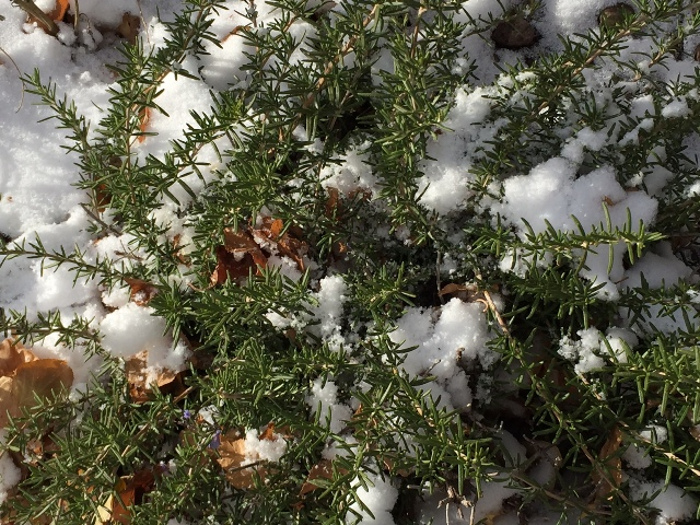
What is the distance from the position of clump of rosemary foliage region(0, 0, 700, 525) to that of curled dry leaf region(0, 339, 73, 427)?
0.11 m

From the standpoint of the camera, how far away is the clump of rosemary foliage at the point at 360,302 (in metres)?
1.95

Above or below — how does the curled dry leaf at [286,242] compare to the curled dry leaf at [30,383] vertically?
A: above

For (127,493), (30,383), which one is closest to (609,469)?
(127,493)

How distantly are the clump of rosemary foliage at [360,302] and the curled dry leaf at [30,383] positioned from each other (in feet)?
0.37

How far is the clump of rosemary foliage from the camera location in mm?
1949

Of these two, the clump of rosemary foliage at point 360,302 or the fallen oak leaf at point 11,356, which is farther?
the fallen oak leaf at point 11,356

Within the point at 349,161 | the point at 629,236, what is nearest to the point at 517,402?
the point at 629,236

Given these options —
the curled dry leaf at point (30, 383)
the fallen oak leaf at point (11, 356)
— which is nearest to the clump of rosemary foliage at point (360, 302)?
the curled dry leaf at point (30, 383)

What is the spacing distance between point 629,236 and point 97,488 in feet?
5.76

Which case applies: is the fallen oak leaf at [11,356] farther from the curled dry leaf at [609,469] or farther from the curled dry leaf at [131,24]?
the curled dry leaf at [609,469]

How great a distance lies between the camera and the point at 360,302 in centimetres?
220

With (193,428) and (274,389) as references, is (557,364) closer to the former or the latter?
(274,389)

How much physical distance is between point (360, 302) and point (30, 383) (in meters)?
1.31

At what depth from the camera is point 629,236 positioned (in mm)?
1612
